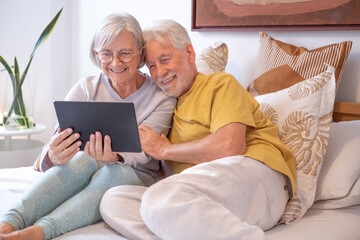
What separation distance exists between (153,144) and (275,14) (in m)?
0.91

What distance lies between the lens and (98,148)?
1.42 meters

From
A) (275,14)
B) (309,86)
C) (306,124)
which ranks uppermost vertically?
(275,14)

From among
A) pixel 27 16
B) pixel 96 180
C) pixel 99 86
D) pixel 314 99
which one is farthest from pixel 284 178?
pixel 27 16

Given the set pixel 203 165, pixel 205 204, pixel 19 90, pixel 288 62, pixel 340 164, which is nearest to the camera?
pixel 205 204

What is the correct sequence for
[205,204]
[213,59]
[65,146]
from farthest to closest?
1. [213,59]
2. [65,146]
3. [205,204]

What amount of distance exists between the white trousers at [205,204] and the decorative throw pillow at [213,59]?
2.31ft

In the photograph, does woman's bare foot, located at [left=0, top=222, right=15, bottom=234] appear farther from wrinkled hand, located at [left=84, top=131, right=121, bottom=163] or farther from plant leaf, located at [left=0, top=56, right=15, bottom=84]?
plant leaf, located at [left=0, top=56, right=15, bottom=84]

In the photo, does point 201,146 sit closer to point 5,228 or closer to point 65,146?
point 65,146

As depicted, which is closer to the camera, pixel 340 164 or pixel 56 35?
pixel 340 164

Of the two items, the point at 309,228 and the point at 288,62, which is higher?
the point at 288,62

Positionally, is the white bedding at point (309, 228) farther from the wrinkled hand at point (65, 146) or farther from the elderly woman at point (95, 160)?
the wrinkled hand at point (65, 146)

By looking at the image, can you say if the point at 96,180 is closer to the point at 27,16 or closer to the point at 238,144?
the point at 238,144

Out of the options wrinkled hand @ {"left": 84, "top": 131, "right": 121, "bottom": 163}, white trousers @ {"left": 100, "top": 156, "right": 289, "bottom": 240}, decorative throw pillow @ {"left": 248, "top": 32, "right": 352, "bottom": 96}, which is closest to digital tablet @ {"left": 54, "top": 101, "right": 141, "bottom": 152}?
wrinkled hand @ {"left": 84, "top": 131, "right": 121, "bottom": 163}

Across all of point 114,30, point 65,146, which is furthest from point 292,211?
point 114,30
